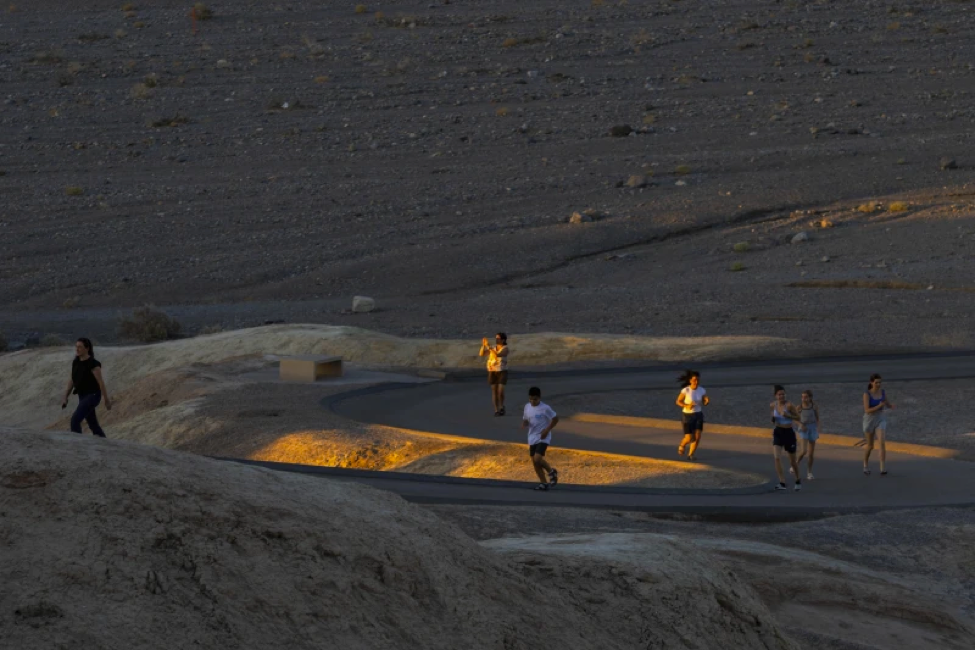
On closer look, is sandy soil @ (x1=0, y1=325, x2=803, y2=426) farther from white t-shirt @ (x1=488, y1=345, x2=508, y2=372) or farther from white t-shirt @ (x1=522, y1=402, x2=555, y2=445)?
white t-shirt @ (x1=522, y1=402, x2=555, y2=445)

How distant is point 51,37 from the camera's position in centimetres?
6744

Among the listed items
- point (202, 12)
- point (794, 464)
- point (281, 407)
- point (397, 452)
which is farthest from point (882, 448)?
point (202, 12)

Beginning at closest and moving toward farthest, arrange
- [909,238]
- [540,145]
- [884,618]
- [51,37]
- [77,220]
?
[884,618] < [909,238] < [77,220] < [540,145] < [51,37]

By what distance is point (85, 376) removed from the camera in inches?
722

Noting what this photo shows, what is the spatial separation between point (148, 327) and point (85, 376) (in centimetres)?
1924

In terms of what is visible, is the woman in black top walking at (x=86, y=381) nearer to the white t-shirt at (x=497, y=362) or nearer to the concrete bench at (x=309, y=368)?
the white t-shirt at (x=497, y=362)

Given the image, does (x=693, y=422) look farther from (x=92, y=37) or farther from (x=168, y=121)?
(x=92, y=37)

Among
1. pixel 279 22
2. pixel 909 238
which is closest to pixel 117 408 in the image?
pixel 909 238

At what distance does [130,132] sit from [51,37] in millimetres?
12893

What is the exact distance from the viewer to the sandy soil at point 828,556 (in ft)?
40.3

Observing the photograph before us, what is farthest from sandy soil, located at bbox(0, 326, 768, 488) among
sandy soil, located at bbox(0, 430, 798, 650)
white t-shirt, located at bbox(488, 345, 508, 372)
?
sandy soil, located at bbox(0, 430, 798, 650)

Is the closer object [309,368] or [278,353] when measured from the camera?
[309,368]

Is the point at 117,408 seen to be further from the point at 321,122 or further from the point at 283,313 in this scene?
the point at 321,122

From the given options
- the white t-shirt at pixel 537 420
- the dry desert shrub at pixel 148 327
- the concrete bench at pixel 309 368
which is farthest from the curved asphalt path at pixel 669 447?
the dry desert shrub at pixel 148 327
